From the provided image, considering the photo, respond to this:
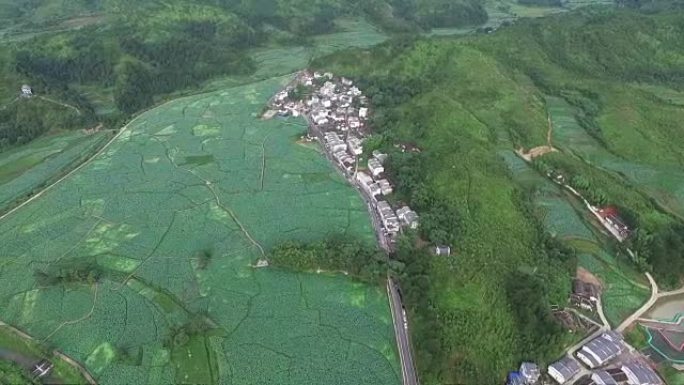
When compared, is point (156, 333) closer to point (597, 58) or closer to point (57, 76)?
point (57, 76)

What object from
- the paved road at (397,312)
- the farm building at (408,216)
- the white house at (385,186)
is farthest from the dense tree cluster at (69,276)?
the white house at (385,186)

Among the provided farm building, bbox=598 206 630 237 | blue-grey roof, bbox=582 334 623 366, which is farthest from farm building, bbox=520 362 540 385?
farm building, bbox=598 206 630 237

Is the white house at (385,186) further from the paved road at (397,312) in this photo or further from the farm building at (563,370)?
the farm building at (563,370)

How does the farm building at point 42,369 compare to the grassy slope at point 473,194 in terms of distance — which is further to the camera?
the grassy slope at point 473,194

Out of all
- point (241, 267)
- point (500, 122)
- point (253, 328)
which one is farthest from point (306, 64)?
point (253, 328)

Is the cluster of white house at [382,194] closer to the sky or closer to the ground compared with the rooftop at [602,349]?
closer to the sky

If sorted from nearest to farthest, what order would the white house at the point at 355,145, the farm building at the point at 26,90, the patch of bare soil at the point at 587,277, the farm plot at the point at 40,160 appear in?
the patch of bare soil at the point at 587,277 → the farm plot at the point at 40,160 → the white house at the point at 355,145 → the farm building at the point at 26,90

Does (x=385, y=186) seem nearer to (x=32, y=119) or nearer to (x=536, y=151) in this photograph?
(x=536, y=151)
